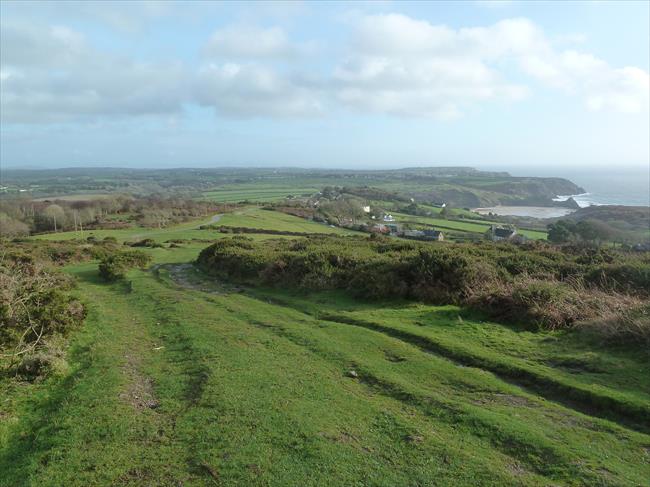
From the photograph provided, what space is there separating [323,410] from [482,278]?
9923 millimetres

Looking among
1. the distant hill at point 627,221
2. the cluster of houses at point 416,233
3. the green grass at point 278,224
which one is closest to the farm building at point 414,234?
the cluster of houses at point 416,233

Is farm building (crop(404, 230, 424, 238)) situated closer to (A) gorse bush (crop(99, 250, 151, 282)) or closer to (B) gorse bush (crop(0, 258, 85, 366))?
(A) gorse bush (crop(99, 250, 151, 282))

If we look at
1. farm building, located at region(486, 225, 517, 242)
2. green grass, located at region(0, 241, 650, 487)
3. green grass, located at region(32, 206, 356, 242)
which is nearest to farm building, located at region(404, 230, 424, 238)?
green grass, located at region(32, 206, 356, 242)

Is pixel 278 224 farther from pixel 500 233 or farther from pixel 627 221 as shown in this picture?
pixel 627 221

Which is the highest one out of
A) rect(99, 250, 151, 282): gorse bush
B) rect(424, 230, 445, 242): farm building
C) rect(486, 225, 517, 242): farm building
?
rect(99, 250, 151, 282): gorse bush

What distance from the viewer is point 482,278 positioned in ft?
51.6

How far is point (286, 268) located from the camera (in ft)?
69.4

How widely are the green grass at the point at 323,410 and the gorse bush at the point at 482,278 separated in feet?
4.68

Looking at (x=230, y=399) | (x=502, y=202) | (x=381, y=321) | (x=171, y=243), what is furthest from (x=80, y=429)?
(x=502, y=202)

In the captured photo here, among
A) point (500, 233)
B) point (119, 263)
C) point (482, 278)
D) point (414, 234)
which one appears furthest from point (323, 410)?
point (500, 233)

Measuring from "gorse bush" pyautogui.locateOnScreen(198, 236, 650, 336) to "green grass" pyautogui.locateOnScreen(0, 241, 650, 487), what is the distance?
1427 millimetres

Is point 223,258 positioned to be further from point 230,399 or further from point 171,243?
point 171,243

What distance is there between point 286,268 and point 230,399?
1292cm

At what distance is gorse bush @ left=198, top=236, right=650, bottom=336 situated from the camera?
1305cm
